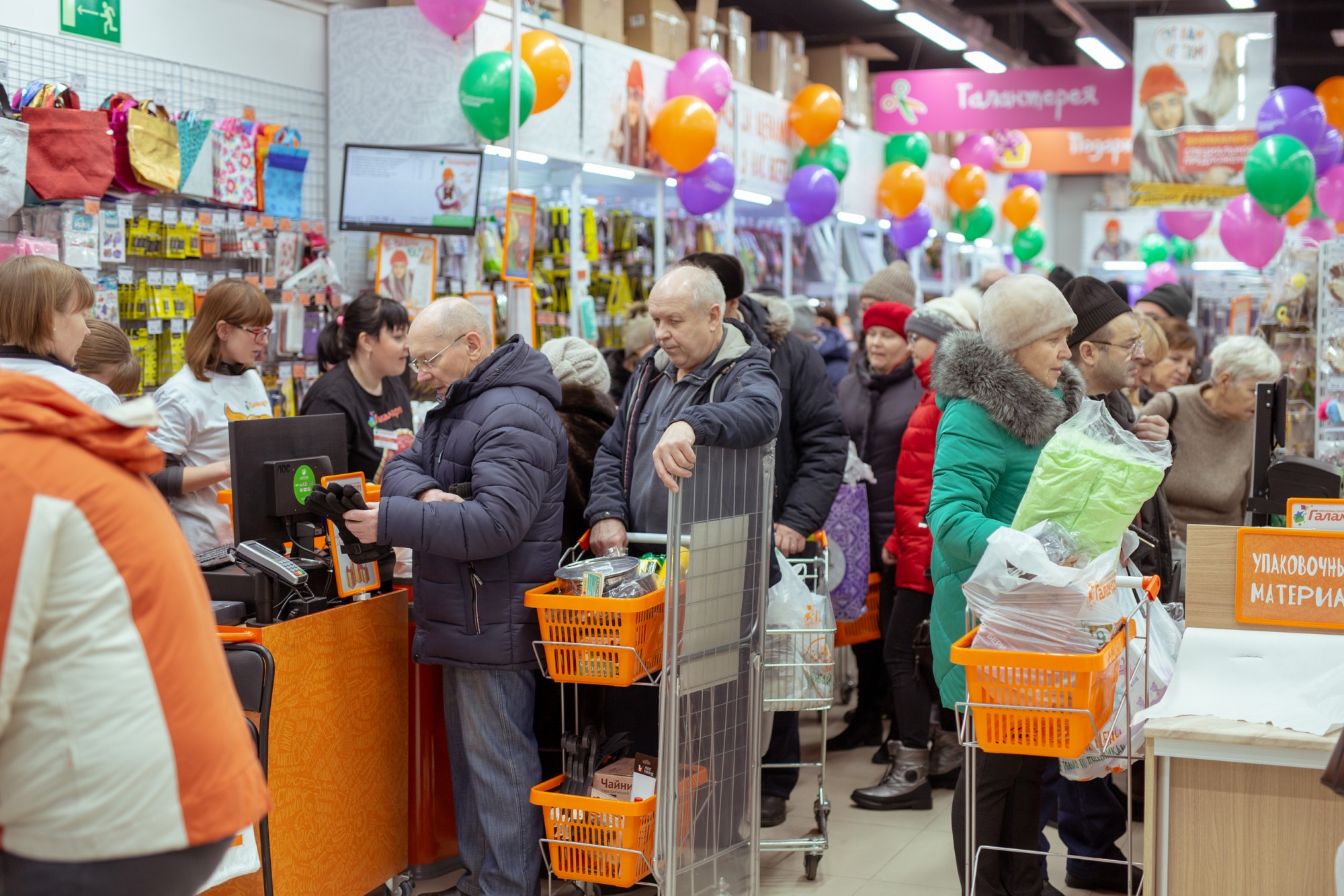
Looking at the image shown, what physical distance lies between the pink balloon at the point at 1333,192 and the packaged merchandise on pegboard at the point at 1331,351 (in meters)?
5.63

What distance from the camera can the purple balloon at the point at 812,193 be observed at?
959cm

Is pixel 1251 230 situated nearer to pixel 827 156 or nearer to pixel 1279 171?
pixel 1279 171

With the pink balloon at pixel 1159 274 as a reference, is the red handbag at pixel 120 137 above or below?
below

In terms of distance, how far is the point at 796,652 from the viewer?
3.75 meters

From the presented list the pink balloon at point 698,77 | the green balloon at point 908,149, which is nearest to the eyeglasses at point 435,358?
the pink balloon at point 698,77

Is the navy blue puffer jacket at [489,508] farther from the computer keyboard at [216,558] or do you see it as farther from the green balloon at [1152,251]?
the green balloon at [1152,251]

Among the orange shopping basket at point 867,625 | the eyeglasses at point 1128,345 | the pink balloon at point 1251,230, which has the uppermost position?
the pink balloon at point 1251,230

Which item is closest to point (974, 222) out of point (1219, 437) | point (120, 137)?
point (1219, 437)

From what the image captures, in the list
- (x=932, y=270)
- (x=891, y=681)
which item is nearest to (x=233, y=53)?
(x=891, y=681)

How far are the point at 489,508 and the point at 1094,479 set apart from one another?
4.60 feet

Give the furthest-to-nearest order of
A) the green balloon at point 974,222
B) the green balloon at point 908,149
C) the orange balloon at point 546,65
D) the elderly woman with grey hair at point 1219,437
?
the green balloon at point 974,222, the green balloon at point 908,149, the orange balloon at point 546,65, the elderly woman with grey hair at point 1219,437

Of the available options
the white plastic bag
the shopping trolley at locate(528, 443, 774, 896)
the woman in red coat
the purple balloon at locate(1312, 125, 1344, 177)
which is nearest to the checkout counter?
the shopping trolley at locate(528, 443, 774, 896)

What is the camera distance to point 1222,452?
4.76 meters

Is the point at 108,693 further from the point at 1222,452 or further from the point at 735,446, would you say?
the point at 1222,452
